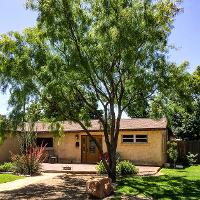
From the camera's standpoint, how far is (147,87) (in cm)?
1761

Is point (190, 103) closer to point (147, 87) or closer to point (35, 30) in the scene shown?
point (147, 87)

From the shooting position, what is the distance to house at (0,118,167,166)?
29859 mm

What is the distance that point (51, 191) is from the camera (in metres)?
16.8

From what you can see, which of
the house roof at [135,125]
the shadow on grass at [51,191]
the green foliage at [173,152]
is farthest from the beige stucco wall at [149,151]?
the shadow on grass at [51,191]

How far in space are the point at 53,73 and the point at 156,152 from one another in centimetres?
1543

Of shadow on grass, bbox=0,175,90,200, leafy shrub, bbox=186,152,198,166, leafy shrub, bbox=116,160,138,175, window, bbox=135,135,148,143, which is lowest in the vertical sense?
shadow on grass, bbox=0,175,90,200

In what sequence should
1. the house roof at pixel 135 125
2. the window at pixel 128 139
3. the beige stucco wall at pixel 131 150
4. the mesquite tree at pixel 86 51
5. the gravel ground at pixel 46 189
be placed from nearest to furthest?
the gravel ground at pixel 46 189, the mesquite tree at pixel 86 51, the beige stucco wall at pixel 131 150, the house roof at pixel 135 125, the window at pixel 128 139

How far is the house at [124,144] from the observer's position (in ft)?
98.0

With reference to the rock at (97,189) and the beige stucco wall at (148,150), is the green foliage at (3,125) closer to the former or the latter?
the rock at (97,189)

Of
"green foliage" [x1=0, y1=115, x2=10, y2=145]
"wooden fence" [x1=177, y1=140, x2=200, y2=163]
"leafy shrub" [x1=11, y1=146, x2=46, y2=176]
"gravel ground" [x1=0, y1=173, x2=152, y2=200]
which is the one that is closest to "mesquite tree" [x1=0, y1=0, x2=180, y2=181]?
"green foliage" [x1=0, y1=115, x2=10, y2=145]

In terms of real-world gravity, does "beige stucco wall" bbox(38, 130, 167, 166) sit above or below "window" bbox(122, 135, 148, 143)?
below

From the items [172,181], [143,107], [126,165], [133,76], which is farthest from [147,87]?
[126,165]

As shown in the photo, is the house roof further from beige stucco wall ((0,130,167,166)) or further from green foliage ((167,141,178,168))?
green foliage ((167,141,178,168))

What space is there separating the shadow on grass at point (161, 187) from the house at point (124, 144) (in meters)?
9.33
